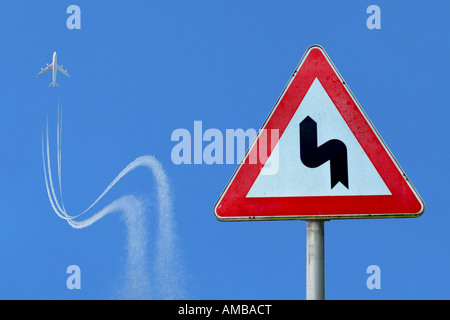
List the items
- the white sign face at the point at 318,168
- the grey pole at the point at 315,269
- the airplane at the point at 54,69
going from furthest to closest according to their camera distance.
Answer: the airplane at the point at 54,69 → the white sign face at the point at 318,168 → the grey pole at the point at 315,269

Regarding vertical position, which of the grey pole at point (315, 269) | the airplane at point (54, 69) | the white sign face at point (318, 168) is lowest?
the grey pole at point (315, 269)

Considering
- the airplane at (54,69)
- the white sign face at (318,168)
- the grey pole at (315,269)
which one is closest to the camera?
the grey pole at (315,269)

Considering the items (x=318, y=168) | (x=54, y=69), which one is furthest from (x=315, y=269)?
(x=54, y=69)

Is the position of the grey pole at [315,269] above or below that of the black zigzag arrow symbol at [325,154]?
below

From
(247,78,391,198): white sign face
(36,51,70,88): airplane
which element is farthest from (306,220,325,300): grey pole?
(36,51,70,88): airplane

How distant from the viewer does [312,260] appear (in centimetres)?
293

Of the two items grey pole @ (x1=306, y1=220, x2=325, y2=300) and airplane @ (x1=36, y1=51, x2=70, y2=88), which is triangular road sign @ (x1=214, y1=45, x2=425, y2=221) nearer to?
grey pole @ (x1=306, y1=220, x2=325, y2=300)

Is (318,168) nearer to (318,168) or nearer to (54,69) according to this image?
(318,168)

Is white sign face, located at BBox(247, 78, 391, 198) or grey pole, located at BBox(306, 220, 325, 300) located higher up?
white sign face, located at BBox(247, 78, 391, 198)

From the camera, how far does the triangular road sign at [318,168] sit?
3.00m

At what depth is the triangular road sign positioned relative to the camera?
3004 mm

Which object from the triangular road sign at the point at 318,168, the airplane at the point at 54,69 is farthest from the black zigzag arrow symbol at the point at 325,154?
the airplane at the point at 54,69

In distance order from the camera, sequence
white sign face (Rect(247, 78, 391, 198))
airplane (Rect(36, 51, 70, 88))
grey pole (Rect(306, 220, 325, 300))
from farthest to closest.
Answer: airplane (Rect(36, 51, 70, 88)) → white sign face (Rect(247, 78, 391, 198)) → grey pole (Rect(306, 220, 325, 300))

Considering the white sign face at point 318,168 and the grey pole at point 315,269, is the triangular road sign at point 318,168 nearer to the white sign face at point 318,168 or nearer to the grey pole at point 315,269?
the white sign face at point 318,168
